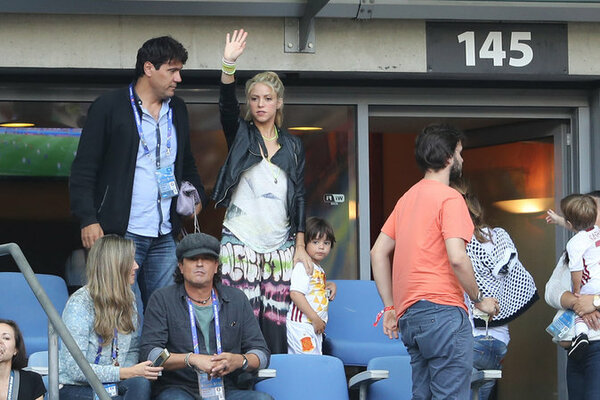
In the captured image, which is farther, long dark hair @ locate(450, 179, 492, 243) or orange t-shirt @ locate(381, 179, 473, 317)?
long dark hair @ locate(450, 179, 492, 243)

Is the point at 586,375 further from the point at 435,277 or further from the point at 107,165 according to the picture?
the point at 107,165

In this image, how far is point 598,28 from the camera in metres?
7.30

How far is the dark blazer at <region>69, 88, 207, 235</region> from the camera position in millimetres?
5680

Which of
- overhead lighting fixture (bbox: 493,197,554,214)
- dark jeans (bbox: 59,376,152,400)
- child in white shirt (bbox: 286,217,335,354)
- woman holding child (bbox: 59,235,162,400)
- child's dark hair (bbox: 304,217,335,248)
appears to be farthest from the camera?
overhead lighting fixture (bbox: 493,197,554,214)

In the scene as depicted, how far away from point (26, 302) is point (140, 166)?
131 centimetres

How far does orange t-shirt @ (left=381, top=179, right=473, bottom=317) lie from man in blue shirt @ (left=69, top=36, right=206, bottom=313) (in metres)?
1.46

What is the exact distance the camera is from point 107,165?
19.0 ft

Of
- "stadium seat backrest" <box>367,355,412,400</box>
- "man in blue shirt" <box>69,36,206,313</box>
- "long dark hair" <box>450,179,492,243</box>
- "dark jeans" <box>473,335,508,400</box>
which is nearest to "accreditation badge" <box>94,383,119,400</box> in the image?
"man in blue shirt" <box>69,36,206,313</box>

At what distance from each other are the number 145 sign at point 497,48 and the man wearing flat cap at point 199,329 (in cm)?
233

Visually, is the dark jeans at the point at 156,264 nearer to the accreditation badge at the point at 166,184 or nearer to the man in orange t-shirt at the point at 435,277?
the accreditation badge at the point at 166,184

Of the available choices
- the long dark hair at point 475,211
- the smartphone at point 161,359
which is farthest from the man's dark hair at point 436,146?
the smartphone at point 161,359

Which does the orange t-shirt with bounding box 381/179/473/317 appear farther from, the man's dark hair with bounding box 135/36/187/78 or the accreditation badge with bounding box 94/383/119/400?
the man's dark hair with bounding box 135/36/187/78

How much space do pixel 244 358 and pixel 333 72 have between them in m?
2.35

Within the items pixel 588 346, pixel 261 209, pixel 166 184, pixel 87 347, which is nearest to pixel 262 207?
pixel 261 209
